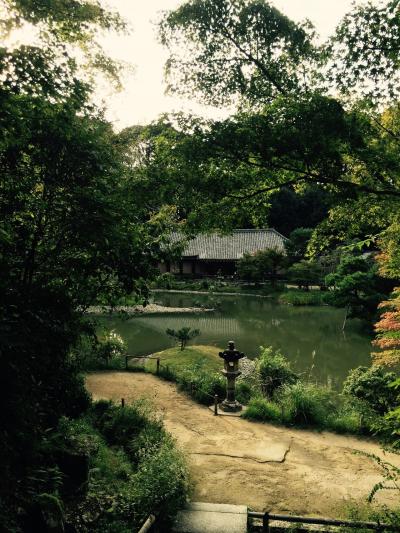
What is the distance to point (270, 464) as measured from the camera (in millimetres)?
8070

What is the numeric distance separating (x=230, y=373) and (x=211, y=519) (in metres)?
5.09

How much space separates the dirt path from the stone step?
0.47 metres

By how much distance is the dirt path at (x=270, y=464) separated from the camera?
6.86 meters

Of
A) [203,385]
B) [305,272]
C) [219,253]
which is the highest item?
[219,253]

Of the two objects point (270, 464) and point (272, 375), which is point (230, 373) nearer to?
point (272, 375)

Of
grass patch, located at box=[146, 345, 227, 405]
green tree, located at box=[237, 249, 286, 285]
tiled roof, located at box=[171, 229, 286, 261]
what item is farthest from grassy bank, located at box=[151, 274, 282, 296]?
grass patch, located at box=[146, 345, 227, 405]

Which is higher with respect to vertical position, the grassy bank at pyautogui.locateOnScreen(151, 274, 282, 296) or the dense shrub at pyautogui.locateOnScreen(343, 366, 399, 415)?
the grassy bank at pyautogui.locateOnScreen(151, 274, 282, 296)

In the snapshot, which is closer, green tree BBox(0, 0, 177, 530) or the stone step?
green tree BBox(0, 0, 177, 530)

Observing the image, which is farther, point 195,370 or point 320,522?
point 195,370

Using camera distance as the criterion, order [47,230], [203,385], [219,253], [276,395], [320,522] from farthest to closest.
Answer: [219,253] → [203,385] → [276,395] → [320,522] → [47,230]

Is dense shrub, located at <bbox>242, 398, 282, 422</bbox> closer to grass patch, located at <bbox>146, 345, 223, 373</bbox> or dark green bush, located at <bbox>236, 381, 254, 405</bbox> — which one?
dark green bush, located at <bbox>236, 381, 254, 405</bbox>

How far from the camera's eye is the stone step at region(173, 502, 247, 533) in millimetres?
5719

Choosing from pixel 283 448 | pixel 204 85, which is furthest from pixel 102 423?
pixel 204 85

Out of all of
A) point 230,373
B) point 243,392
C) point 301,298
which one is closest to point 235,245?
point 301,298
